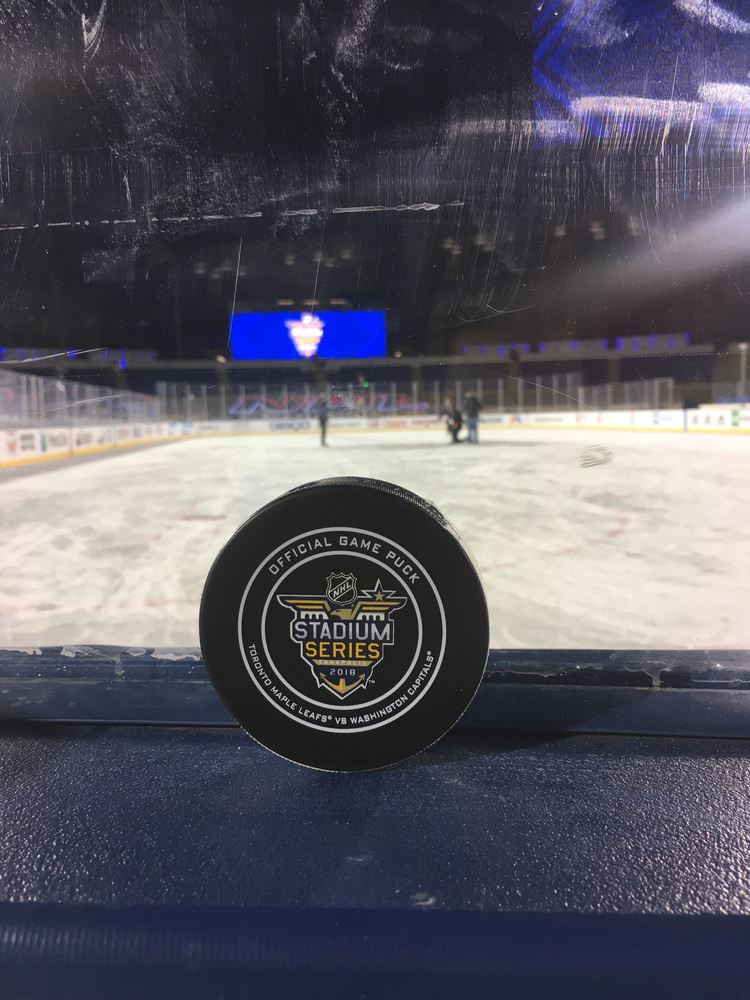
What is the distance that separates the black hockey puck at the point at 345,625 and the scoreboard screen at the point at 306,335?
14.4 inches

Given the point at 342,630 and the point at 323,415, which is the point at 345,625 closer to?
the point at 342,630

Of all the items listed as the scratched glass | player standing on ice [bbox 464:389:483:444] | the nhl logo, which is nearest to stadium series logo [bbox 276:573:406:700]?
the nhl logo

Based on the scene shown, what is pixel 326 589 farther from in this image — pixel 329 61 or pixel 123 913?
pixel 329 61

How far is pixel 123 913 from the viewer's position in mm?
466

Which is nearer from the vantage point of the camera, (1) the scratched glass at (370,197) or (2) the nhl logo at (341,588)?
(2) the nhl logo at (341,588)

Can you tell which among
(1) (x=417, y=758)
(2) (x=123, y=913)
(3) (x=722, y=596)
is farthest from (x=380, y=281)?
(3) (x=722, y=596)

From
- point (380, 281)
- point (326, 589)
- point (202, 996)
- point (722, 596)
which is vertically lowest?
point (722, 596)

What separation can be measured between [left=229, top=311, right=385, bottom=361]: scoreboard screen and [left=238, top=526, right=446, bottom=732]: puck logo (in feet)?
1.34

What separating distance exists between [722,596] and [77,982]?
1.83m

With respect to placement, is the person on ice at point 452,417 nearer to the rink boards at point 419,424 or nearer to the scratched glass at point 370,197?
the rink boards at point 419,424

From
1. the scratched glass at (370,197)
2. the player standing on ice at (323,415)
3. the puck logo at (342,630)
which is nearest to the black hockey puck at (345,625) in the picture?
the puck logo at (342,630)

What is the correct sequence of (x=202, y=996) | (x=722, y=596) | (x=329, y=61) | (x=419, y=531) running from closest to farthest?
(x=202, y=996)
(x=419, y=531)
(x=329, y=61)
(x=722, y=596)

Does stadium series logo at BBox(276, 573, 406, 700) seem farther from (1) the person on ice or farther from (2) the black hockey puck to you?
(1) the person on ice

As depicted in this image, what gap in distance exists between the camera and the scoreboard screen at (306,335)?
0.89 meters
